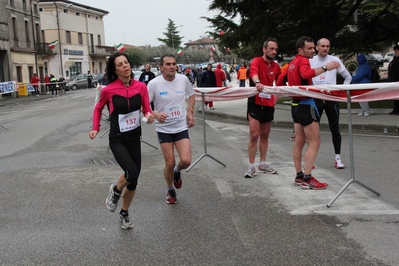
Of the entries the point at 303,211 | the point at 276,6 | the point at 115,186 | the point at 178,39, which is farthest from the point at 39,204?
the point at 178,39

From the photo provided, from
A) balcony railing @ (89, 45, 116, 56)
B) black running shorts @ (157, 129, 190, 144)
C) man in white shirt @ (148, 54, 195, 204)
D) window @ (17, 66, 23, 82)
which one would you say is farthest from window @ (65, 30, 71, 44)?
black running shorts @ (157, 129, 190, 144)

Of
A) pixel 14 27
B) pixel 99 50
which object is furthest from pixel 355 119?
pixel 99 50

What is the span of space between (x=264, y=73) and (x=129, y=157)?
3.01 metres

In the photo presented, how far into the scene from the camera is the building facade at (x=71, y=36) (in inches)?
2513

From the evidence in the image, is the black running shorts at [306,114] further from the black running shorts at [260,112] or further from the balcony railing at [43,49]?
the balcony railing at [43,49]

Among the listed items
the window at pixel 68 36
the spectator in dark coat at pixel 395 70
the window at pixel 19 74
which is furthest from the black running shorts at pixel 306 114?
the window at pixel 68 36

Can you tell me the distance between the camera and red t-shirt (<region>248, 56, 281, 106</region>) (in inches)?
289

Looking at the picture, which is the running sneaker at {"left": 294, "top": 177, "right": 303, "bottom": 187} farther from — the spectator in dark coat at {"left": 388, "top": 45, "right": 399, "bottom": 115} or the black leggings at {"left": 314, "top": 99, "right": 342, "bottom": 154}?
the spectator in dark coat at {"left": 388, "top": 45, "right": 399, "bottom": 115}

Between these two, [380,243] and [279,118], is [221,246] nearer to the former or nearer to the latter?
[380,243]

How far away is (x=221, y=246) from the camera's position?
185 inches

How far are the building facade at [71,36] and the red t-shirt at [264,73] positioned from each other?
54.8 meters

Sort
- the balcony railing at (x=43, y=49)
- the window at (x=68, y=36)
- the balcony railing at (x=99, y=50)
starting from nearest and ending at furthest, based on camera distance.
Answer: the balcony railing at (x=43, y=49) < the window at (x=68, y=36) < the balcony railing at (x=99, y=50)

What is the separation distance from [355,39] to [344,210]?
12885mm

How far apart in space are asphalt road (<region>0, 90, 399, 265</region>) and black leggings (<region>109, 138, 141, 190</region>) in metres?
0.58
